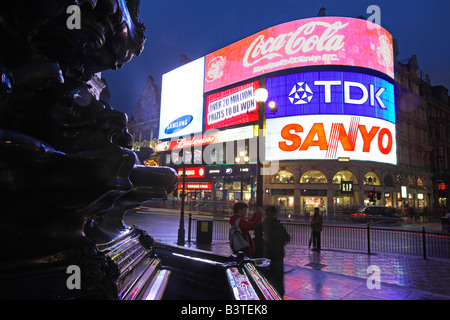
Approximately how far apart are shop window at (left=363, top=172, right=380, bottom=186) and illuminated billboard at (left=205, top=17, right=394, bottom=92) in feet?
47.4

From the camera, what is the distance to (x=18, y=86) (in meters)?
1.48

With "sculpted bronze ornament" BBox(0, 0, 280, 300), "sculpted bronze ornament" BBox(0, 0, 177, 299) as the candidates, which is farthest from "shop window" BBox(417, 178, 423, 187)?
"sculpted bronze ornament" BBox(0, 0, 177, 299)

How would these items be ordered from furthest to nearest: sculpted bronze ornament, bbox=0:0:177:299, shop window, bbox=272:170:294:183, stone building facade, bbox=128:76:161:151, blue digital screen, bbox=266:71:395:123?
stone building facade, bbox=128:76:161:151 → shop window, bbox=272:170:294:183 → blue digital screen, bbox=266:71:395:123 → sculpted bronze ornament, bbox=0:0:177:299

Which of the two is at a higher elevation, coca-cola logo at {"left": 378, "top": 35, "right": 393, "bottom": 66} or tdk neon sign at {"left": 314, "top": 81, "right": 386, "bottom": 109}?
coca-cola logo at {"left": 378, "top": 35, "right": 393, "bottom": 66}

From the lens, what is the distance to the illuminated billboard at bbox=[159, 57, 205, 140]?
4816cm

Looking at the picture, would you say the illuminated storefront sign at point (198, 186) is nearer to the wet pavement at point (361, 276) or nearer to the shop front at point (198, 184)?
the shop front at point (198, 184)

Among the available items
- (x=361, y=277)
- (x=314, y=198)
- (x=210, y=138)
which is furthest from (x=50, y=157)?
(x=210, y=138)

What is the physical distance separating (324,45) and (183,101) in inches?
1024

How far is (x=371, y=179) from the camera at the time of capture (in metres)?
Result: 37.3

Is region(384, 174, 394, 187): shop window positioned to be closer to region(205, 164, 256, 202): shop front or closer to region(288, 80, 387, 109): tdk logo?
region(288, 80, 387, 109): tdk logo

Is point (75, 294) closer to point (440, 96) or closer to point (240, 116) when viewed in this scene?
point (240, 116)

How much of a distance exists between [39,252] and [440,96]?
7451cm

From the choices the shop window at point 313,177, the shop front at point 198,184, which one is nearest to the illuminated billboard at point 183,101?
the shop front at point 198,184

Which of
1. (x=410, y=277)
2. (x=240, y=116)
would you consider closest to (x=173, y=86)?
(x=240, y=116)
